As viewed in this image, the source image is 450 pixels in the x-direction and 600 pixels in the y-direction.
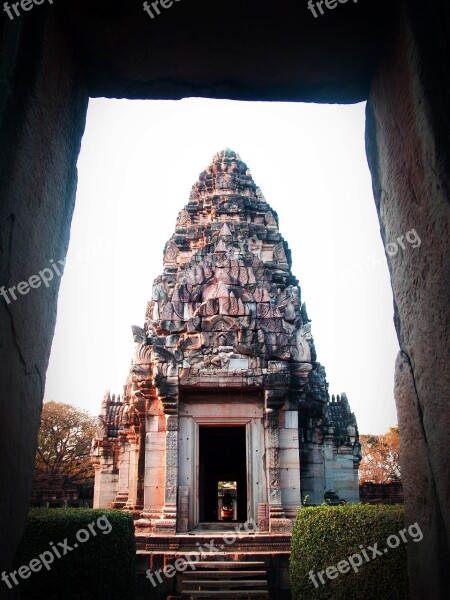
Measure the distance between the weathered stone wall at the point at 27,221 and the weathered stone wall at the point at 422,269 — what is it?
141 cm

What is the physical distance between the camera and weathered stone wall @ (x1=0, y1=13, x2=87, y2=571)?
71.0 inches

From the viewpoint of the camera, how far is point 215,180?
18.4m

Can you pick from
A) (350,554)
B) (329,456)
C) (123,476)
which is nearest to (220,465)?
(329,456)

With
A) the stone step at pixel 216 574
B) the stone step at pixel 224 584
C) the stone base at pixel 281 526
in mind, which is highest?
the stone base at pixel 281 526

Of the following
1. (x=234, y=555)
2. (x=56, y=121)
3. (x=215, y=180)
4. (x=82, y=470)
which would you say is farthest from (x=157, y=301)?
(x=82, y=470)

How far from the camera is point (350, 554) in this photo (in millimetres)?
5844

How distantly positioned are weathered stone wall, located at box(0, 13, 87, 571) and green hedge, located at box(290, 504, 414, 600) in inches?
181

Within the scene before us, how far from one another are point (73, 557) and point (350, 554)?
9.65 feet

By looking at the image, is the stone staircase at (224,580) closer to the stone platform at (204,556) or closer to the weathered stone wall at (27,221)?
the stone platform at (204,556)

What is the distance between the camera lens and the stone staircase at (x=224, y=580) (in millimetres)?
7875

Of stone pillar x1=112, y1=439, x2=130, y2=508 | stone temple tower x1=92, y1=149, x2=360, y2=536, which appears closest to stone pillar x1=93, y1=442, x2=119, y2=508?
stone pillar x1=112, y1=439, x2=130, y2=508

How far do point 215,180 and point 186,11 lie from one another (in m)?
16.4

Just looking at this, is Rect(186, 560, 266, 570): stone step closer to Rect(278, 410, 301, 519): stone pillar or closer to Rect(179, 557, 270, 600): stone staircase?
Rect(179, 557, 270, 600): stone staircase

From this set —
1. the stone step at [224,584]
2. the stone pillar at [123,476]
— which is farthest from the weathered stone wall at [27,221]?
the stone pillar at [123,476]
